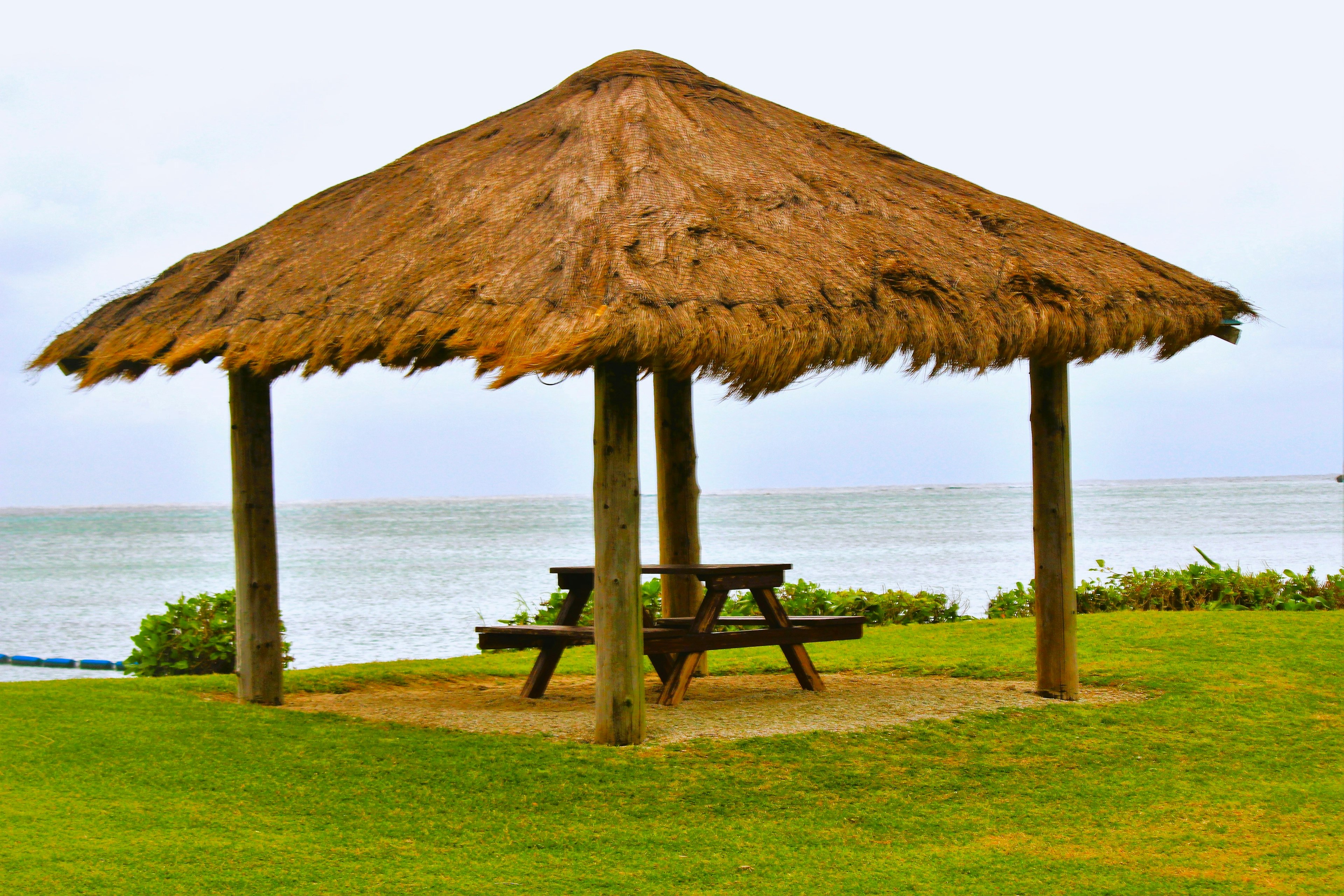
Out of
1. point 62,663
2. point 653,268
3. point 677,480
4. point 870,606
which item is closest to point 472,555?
point 62,663

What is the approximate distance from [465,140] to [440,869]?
469 cm

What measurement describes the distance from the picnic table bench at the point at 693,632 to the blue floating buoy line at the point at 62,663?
779 centimetres

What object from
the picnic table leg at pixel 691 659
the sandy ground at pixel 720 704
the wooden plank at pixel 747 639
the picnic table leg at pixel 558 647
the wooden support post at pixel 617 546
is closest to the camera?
the wooden support post at pixel 617 546

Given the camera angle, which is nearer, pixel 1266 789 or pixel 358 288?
pixel 1266 789

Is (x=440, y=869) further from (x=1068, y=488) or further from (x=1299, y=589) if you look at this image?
(x=1299, y=589)

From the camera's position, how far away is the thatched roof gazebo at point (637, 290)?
218 inches

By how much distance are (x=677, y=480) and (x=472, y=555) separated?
29.6 meters

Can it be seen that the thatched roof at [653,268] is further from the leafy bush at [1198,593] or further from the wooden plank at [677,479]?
the leafy bush at [1198,593]

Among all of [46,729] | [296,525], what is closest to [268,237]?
[46,729]

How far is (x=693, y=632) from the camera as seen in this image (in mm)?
6945

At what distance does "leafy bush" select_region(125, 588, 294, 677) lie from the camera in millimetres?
9680

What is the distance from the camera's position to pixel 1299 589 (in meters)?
12.5

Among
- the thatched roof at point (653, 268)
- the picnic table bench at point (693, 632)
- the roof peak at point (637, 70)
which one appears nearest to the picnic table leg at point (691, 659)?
the picnic table bench at point (693, 632)

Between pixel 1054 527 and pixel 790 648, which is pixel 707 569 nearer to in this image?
pixel 790 648
